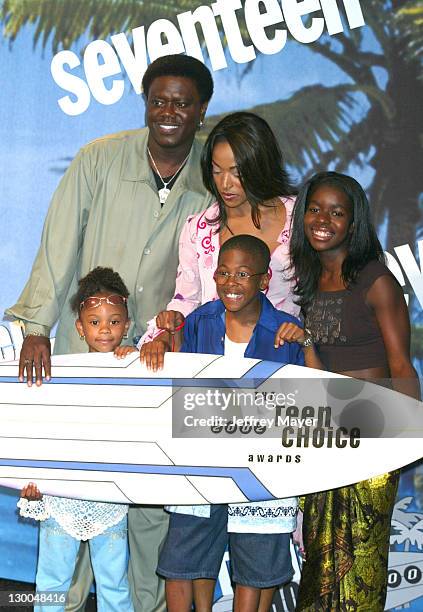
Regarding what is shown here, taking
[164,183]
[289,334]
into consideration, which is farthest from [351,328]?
[164,183]

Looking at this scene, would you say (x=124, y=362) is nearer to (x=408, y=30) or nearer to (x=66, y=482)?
(x=66, y=482)

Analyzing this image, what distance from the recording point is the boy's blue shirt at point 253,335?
8.34 ft

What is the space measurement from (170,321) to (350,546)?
0.79 metres

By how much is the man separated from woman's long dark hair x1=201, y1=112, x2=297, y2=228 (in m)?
0.18

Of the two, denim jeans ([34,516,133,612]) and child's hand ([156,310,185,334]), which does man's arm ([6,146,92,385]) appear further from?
denim jeans ([34,516,133,612])

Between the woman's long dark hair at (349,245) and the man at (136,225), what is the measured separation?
43 cm

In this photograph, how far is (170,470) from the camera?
8.52 feet

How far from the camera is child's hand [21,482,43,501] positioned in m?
2.61

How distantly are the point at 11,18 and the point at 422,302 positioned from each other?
6.04ft

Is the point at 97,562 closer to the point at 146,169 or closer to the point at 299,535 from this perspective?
the point at 299,535

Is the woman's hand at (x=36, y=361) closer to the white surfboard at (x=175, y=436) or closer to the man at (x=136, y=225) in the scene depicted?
the white surfboard at (x=175, y=436)

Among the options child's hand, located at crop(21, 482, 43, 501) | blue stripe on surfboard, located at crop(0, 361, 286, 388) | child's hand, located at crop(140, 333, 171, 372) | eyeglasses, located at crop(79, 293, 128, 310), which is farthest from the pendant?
child's hand, located at crop(21, 482, 43, 501)

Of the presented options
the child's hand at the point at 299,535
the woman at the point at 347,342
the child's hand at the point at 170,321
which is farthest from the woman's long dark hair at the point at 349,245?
the child's hand at the point at 299,535

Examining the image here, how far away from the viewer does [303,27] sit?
3285 millimetres
